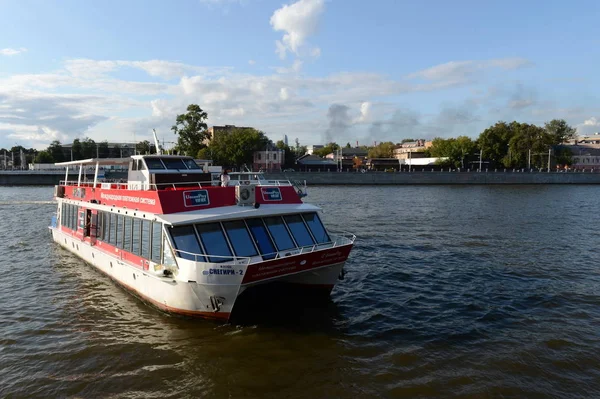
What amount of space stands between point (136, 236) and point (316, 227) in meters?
6.27

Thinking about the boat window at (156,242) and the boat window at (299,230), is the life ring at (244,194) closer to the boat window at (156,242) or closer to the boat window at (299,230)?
the boat window at (299,230)

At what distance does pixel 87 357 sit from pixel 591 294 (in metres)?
17.0

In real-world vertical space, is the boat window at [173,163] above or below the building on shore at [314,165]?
below

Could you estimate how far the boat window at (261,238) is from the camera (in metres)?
13.5

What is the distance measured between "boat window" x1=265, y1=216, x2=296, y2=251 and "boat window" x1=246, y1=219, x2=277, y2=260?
21cm

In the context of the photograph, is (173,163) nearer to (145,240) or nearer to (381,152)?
(145,240)

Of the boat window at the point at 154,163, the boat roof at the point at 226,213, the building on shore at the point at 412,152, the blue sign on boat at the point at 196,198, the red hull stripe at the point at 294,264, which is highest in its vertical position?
the building on shore at the point at 412,152

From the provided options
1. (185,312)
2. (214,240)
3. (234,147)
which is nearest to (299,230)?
(214,240)

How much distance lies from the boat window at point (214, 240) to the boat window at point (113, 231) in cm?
562

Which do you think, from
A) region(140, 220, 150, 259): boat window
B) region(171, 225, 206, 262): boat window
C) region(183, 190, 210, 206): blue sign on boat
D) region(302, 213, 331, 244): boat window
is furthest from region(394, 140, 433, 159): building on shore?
region(171, 225, 206, 262): boat window

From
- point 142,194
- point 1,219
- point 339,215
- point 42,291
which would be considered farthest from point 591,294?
point 1,219

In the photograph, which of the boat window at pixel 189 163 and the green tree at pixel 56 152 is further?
the green tree at pixel 56 152

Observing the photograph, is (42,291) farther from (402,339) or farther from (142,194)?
(402,339)

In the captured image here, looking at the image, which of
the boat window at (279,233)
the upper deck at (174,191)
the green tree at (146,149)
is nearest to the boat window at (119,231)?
the upper deck at (174,191)
